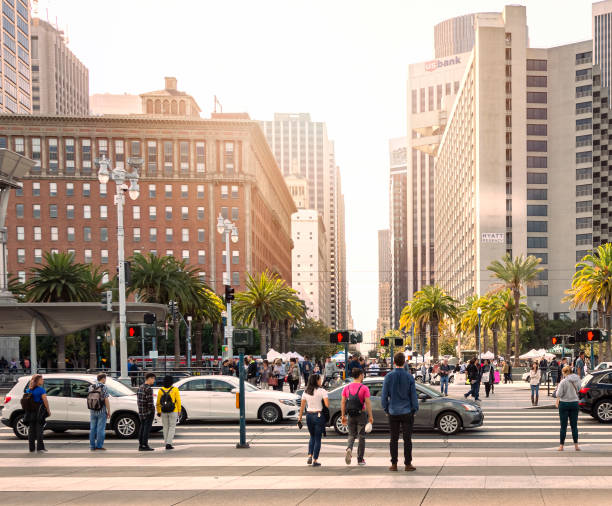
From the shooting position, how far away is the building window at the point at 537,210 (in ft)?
382

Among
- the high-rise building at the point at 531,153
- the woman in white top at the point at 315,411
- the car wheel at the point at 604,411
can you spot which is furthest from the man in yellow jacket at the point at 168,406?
the high-rise building at the point at 531,153

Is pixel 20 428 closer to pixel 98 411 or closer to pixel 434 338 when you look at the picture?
pixel 98 411

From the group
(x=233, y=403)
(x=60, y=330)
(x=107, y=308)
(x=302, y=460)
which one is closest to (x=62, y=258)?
(x=60, y=330)

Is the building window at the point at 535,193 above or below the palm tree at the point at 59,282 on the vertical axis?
above

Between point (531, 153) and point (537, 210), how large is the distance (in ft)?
29.8

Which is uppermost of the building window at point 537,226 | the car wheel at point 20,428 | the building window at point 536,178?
the building window at point 536,178

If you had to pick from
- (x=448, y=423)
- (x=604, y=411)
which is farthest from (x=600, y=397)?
(x=448, y=423)

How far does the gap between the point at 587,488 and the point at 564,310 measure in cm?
10962

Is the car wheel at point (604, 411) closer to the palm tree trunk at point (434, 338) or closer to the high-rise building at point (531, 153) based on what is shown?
the palm tree trunk at point (434, 338)

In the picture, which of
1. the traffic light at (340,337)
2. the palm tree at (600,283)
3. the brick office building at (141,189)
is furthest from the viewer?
the brick office building at (141,189)

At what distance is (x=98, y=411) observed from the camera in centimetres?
1683

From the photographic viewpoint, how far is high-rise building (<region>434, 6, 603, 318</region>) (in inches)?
4439

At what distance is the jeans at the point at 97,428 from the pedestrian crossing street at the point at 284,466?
32 cm

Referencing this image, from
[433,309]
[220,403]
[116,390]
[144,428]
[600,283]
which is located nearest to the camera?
[144,428]
